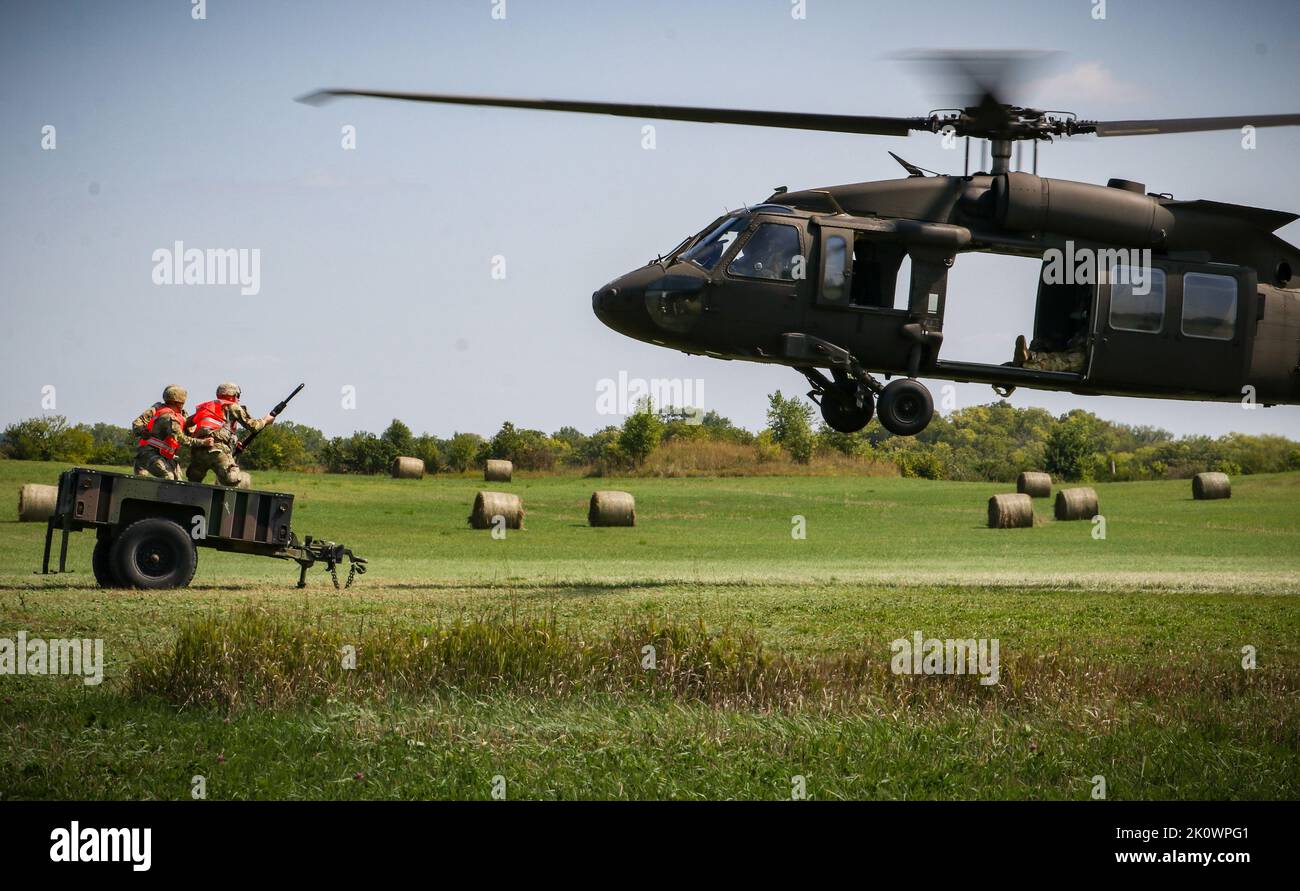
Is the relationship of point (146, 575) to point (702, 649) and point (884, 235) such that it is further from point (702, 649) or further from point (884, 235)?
point (884, 235)

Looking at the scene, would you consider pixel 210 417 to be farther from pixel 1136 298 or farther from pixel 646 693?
pixel 1136 298

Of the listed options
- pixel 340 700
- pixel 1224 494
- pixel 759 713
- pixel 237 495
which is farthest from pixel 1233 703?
pixel 1224 494

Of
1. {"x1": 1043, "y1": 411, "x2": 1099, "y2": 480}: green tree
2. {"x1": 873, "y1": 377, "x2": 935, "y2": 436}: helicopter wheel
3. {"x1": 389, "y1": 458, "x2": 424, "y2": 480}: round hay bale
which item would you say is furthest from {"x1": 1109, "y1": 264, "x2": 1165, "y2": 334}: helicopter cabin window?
{"x1": 1043, "y1": 411, "x2": 1099, "y2": 480}: green tree

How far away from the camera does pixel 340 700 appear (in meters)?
12.9

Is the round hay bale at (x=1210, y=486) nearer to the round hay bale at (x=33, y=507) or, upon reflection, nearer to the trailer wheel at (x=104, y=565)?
the round hay bale at (x=33, y=507)

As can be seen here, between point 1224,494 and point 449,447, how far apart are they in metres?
32.0

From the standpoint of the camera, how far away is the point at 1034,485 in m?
48.4

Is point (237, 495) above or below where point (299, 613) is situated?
above

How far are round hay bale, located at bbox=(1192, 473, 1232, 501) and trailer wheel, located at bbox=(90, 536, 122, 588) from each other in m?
38.2

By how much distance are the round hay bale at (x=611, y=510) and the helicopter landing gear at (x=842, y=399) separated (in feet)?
63.2

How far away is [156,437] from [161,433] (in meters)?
0.08
